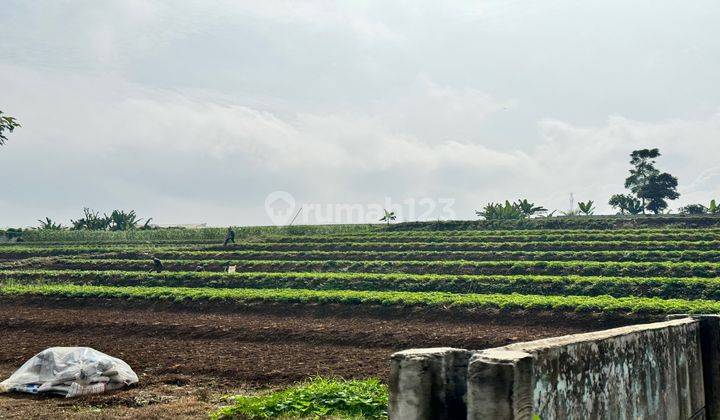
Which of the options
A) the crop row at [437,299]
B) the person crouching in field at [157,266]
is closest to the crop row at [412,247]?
the person crouching in field at [157,266]

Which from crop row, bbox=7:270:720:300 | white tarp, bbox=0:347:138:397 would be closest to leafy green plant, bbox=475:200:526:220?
crop row, bbox=7:270:720:300

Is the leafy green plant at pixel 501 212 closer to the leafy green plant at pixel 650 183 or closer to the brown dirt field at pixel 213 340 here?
the leafy green plant at pixel 650 183

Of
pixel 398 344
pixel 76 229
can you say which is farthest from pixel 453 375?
pixel 76 229

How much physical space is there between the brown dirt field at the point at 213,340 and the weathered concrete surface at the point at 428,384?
19.1 feet

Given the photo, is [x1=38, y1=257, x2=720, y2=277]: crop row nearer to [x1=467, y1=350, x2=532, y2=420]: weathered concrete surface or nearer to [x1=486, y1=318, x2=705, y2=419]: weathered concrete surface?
[x1=486, y1=318, x2=705, y2=419]: weathered concrete surface

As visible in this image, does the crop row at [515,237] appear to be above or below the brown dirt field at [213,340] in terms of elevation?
above

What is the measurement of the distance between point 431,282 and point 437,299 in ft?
18.6

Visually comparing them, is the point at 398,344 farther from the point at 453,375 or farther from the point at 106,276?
the point at 106,276

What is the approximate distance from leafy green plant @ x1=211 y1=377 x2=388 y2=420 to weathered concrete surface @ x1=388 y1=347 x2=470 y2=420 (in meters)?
4.13

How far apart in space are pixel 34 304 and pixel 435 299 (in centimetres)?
1439

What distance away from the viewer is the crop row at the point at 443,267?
28.1m

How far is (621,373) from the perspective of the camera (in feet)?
18.3

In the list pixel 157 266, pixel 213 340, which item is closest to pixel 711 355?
pixel 213 340

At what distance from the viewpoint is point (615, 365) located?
547cm
